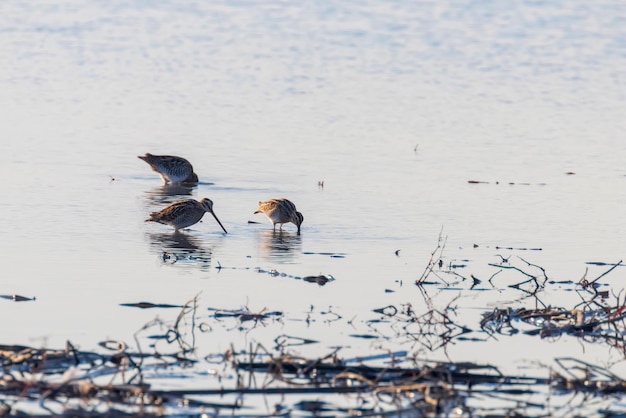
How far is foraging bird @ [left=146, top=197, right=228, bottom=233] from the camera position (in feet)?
40.6

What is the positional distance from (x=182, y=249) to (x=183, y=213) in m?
0.90

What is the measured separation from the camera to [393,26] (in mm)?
28609

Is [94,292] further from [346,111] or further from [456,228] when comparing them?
[346,111]

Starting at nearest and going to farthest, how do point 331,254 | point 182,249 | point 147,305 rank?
point 147,305, point 331,254, point 182,249

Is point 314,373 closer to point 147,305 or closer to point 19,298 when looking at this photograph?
point 147,305

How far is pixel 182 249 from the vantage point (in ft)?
38.0

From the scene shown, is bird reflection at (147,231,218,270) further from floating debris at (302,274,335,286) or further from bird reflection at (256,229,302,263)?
floating debris at (302,274,335,286)

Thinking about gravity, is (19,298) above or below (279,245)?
below

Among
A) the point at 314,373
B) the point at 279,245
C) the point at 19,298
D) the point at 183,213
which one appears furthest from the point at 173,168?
the point at 314,373

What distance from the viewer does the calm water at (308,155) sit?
31.2 feet

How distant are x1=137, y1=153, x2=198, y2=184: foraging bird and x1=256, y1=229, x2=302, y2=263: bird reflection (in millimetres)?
2573

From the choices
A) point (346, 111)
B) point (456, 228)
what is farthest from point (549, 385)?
point (346, 111)

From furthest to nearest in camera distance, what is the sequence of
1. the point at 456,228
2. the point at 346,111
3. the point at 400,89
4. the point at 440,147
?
1. the point at 400,89
2. the point at 346,111
3. the point at 440,147
4. the point at 456,228

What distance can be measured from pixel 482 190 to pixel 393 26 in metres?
14.5
